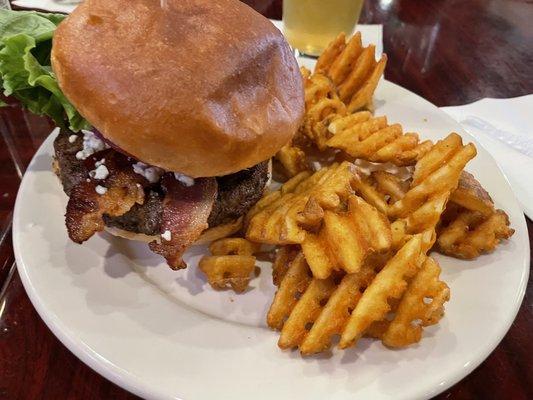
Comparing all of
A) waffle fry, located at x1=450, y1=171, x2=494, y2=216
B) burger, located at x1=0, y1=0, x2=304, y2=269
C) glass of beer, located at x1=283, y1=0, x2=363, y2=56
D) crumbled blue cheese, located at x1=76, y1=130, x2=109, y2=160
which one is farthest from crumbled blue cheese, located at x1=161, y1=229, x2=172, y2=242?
glass of beer, located at x1=283, y1=0, x2=363, y2=56

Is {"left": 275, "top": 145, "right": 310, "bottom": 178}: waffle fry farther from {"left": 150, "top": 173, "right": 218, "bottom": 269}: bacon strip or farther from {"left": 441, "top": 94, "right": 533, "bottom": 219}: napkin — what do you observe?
{"left": 441, "top": 94, "right": 533, "bottom": 219}: napkin

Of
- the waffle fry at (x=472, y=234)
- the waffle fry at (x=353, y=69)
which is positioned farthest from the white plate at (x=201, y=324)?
the waffle fry at (x=353, y=69)

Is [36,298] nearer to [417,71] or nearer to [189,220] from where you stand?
[189,220]

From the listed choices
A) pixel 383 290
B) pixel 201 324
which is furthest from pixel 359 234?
pixel 201 324

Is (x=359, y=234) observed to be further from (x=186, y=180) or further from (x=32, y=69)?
(x=32, y=69)

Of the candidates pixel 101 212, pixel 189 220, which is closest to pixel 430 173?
pixel 189 220
